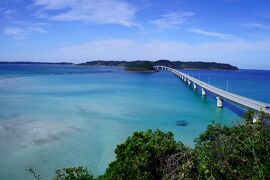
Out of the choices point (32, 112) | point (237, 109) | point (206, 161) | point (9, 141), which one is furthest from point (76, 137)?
point (237, 109)

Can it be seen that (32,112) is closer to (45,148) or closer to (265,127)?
(45,148)

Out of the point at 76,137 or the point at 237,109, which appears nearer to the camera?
the point at 76,137

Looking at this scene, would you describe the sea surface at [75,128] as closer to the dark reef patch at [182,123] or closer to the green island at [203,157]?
the dark reef patch at [182,123]

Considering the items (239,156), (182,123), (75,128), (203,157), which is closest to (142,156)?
(203,157)

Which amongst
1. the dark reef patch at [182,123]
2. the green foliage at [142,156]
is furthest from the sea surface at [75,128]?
the green foliage at [142,156]

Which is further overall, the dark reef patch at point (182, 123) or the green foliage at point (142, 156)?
the dark reef patch at point (182, 123)

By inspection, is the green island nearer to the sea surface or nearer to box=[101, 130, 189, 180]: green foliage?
box=[101, 130, 189, 180]: green foliage

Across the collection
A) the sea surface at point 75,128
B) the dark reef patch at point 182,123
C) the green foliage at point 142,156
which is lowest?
the dark reef patch at point 182,123

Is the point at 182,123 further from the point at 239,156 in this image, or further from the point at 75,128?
the point at 239,156
